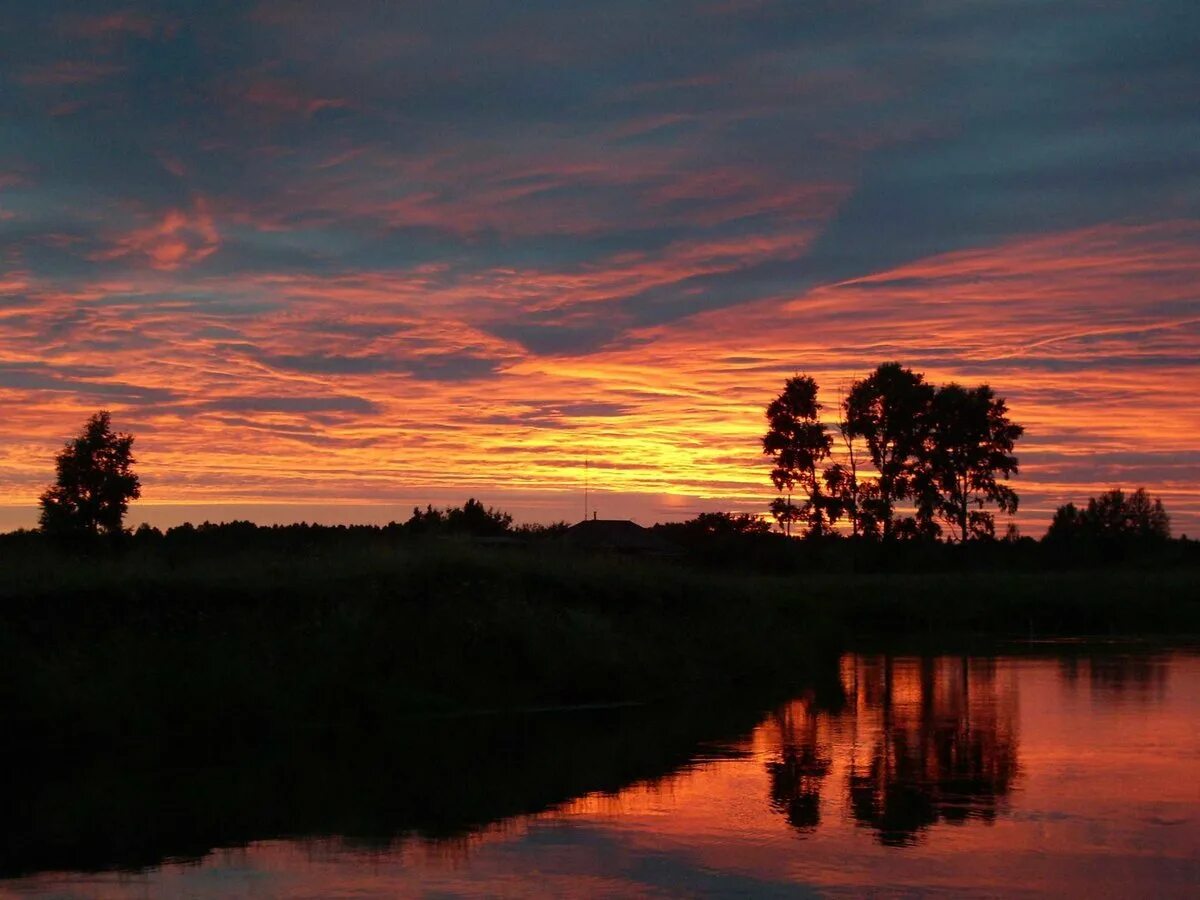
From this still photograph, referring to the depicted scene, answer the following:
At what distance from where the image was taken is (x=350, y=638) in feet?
75.4

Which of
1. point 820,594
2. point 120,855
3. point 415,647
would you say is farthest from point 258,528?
point 120,855

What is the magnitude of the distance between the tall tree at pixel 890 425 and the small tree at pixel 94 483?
123ft

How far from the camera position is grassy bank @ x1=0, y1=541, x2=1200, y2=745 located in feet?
64.7

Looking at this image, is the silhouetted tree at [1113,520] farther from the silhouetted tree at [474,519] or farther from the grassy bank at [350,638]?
the grassy bank at [350,638]

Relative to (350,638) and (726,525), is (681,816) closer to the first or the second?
(350,638)

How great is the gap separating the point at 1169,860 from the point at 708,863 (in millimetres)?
3719

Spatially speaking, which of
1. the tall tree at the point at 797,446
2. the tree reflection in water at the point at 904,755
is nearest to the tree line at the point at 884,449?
the tall tree at the point at 797,446

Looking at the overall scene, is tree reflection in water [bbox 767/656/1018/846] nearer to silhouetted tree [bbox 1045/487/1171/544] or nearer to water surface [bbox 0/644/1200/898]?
water surface [bbox 0/644/1200/898]

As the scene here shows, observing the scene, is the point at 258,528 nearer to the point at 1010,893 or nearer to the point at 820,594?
the point at 820,594

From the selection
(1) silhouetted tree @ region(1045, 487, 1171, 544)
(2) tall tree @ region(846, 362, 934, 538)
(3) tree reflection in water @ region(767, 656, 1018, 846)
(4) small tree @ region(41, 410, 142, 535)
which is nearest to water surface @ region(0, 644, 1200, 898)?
(3) tree reflection in water @ region(767, 656, 1018, 846)

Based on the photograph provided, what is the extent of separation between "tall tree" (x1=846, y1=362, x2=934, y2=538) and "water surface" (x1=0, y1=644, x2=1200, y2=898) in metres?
53.1

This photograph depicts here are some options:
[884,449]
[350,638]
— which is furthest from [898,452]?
[350,638]

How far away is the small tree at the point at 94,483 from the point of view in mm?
55062

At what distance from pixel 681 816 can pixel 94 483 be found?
4583 cm
